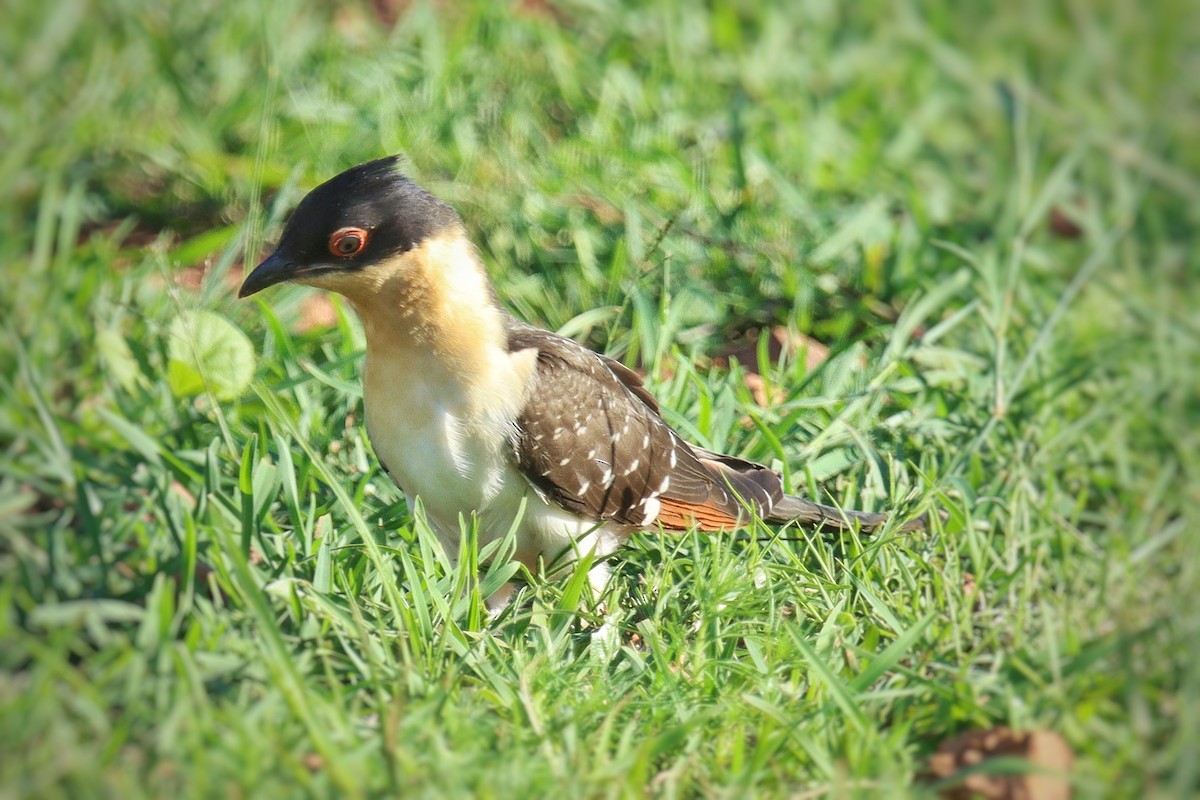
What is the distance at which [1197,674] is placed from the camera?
288 cm

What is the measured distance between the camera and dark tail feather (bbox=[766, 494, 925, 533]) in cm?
410

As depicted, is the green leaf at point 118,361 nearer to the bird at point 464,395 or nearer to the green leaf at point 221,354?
the green leaf at point 221,354

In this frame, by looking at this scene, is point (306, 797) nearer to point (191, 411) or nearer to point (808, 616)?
point (808, 616)

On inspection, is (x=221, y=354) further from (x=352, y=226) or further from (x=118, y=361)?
(x=352, y=226)

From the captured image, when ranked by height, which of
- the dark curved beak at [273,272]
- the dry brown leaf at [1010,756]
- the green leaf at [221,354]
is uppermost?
the dark curved beak at [273,272]

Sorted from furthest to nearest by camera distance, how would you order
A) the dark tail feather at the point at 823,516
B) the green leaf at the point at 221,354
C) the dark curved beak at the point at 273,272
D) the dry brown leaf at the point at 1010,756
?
the green leaf at the point at 221,354 → the dark tail feather at the point at 823,516 → the dark curved beak at the point at 273,272 → the dry brown leaf at the point at 1010,756

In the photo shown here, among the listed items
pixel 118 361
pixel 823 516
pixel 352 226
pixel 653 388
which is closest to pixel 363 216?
pixel 352 226

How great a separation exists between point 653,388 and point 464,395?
1308 millimetres

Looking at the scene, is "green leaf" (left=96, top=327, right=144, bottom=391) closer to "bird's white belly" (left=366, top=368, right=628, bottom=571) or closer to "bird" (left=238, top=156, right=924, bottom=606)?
"bird" (left=238, top=156, right=924, bottom=606)

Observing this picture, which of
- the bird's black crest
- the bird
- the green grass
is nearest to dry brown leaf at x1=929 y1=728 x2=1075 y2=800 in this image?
the green grass

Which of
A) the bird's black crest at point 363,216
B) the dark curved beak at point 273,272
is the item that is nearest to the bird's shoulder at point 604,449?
the bird's black crest at point 363,216

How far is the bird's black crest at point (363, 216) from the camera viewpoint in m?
3.68

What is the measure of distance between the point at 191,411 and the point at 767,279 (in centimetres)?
243

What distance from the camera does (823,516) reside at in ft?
13.6
